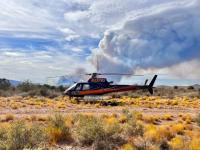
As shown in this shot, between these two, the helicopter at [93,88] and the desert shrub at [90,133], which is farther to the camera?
the helicopter at [93,88]

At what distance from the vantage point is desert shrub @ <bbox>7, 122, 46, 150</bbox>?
40.8 ft

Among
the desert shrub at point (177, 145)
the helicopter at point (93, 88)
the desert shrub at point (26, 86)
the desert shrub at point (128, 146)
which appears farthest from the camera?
the desert shrub at point (26, 86)

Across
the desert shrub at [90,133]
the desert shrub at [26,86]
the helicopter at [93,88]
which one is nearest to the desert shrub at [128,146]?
the desert shrub at [90,133]

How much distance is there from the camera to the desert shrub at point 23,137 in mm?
12445

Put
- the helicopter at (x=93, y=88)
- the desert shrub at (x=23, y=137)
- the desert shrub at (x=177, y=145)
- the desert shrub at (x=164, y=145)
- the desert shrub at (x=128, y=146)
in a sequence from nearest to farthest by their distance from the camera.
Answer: the desert shrub at (x=23, y=137)
the desert shrub at (x=128, y=146)
the desert shrub at (x=177, y=145)
the desert shrub at (x=164, y=145)
the helicopter at (x=93, y=88)

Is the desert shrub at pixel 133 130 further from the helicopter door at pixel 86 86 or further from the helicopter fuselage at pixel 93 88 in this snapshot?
the helicopter door at pixel 86 86

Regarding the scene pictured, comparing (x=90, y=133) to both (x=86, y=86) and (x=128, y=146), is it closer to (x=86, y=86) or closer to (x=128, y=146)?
(x=128, y=146)

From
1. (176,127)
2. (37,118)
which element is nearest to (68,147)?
(176,127)

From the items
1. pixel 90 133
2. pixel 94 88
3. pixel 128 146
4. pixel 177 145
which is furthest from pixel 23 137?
pixel 94 88

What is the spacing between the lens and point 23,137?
1288 centimetres

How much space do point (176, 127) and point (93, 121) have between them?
217 inches

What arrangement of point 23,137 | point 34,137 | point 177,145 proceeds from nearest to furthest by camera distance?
point 23,137 → point 34,137 → point 177,145

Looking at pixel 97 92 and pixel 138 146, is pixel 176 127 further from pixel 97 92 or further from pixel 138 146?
pixel 97 92

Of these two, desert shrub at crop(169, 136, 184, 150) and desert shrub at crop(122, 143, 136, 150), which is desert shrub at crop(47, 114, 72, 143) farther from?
desert shrub at crop(169, 136, 184, 150)
